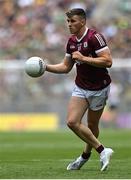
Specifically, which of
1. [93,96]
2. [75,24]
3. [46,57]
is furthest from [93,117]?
[46,57]

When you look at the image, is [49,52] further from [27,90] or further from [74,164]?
[74,164]

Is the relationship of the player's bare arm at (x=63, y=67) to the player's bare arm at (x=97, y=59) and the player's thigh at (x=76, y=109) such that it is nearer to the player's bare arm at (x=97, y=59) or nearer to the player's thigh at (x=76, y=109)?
the player's thigh at (x=76, y=109)

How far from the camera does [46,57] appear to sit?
90.1 feet

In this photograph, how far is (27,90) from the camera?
27078 mm

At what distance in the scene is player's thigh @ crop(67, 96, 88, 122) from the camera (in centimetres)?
1046

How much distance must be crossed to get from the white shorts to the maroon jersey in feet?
0.20

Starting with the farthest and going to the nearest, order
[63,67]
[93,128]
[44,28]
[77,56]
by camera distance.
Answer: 1. [44,28]
2. [63,67]
3. [93,128]
4. [77,56]

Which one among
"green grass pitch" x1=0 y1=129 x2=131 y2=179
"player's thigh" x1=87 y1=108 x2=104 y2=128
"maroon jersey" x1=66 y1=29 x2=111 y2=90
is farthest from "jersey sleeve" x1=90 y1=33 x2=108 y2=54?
"green grass pitch" x1=0 y1=129 x2=131 y2=179

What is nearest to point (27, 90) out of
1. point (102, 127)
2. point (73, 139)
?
point (102, 127)

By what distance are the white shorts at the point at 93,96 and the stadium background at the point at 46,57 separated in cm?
1530

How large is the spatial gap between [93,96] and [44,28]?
1867cm

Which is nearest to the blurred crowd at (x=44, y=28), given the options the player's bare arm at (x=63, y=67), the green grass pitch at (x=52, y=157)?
the green grass pitch at (x=52, y=157)

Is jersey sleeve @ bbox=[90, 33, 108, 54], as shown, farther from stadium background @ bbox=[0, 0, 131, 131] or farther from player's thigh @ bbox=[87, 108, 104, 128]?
stadium background @ bbox=[0, 0, 131, 131]

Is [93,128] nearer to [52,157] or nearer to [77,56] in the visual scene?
[77,56]
